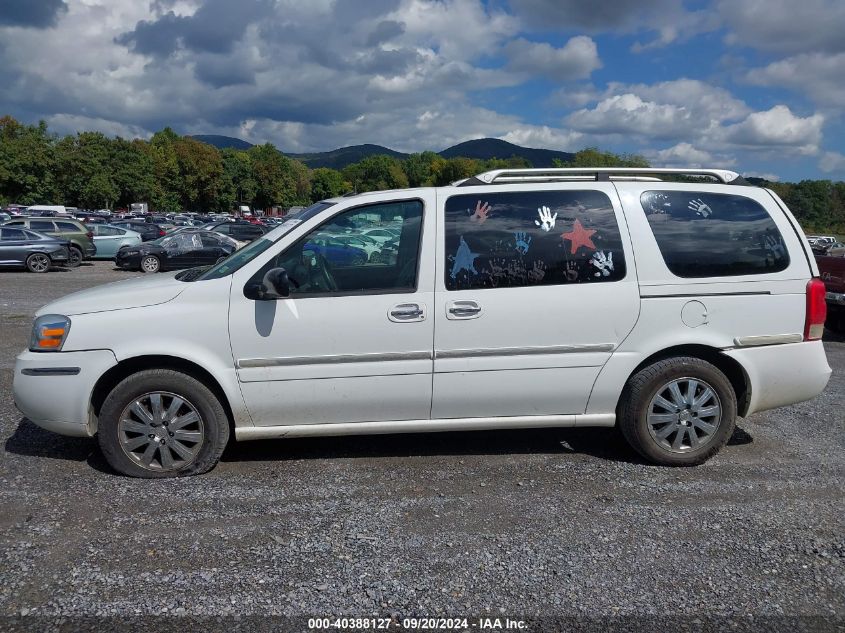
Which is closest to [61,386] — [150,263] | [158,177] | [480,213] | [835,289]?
[480,213]

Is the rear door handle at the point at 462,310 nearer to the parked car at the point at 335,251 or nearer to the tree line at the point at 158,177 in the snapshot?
the parked car at the point at 335,251

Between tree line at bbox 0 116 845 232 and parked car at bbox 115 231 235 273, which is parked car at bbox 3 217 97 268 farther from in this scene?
tree line at bbox 0 116 845 232

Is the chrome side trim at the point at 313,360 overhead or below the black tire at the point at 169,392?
overhead

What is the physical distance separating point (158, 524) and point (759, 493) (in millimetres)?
3567

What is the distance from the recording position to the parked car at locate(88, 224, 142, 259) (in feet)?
80.9

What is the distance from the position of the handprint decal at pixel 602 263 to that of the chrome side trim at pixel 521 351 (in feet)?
1.52

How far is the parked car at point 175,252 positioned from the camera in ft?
69.7

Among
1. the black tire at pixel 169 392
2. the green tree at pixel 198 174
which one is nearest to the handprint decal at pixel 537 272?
the black tire at pixel 169 392

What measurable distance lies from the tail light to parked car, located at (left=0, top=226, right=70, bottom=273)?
21.0 meters

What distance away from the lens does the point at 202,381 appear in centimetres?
441

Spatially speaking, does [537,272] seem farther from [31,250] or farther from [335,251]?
[31,250]

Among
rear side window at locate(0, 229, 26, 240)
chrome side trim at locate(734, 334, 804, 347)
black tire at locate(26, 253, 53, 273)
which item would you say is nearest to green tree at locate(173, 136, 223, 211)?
rear side window at locate(0, 229, 26, 240)

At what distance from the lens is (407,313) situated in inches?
171

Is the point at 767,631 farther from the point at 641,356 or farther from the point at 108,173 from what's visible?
the point at 108,173
